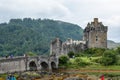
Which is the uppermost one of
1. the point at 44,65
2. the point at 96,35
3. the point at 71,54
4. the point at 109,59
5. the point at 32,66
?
the point at 96,35

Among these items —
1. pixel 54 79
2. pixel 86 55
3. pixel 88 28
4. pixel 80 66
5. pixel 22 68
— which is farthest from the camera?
pixel 88 28

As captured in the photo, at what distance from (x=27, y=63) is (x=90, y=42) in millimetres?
33973

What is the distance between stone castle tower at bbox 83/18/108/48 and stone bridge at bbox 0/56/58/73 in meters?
21.7

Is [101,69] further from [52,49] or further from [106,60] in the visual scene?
[52,49]

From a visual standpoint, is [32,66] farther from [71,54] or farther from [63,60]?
[71,54]

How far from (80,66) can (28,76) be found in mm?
23476

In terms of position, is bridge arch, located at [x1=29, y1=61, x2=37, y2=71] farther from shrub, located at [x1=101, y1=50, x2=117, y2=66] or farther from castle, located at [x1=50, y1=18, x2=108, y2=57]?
castle, located at [x1=50, y1=18, x2=108, y2=57]

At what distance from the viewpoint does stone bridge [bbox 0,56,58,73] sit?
9971 cm

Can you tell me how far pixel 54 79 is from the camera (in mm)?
87000

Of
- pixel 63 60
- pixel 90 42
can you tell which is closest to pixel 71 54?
pixel 90 42

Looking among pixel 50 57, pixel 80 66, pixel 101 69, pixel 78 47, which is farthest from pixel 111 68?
pixel 78 47

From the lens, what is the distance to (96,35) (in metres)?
139

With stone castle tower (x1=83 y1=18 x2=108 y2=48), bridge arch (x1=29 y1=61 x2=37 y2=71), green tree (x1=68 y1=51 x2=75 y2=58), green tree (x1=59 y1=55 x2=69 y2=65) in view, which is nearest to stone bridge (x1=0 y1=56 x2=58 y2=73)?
bridge arch (x1=29 y1=61 x2=37 y2=71)

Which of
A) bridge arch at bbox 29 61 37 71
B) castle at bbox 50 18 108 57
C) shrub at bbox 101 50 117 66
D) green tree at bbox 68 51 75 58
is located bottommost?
bridge arch at bbox 29 61 37 71
